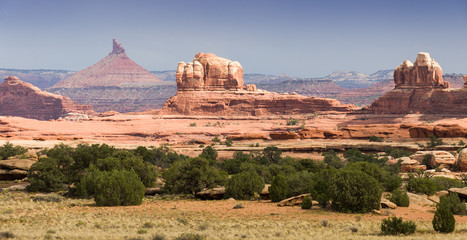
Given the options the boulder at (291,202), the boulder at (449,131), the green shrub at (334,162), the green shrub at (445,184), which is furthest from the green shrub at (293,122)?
the boulder at (291,202)

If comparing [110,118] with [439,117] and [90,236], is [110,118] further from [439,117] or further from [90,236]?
[90,236]

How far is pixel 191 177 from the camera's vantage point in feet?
107

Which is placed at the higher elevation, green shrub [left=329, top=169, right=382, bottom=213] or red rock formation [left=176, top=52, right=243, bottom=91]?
red rock formation [left=176, top=52, right=243, bottom=91]

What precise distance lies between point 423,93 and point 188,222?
8367 centimetres

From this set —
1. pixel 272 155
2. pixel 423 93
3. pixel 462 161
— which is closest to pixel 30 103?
pixel 423 93

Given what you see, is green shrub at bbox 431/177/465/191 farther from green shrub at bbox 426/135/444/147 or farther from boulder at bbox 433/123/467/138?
boulder at bbox 433/123/467/138

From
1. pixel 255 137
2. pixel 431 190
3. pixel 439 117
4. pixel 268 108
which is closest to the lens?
pixel 431 190

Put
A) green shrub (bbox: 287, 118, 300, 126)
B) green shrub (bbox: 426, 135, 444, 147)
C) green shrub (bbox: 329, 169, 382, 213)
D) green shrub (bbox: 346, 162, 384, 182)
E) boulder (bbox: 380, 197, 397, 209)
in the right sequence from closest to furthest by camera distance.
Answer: green shrub (bbox: 329, 169, 382, 213) < boulder (bbox: 380, 197, 397, 209) < green shrub (bbox: 346, 162, 384, 182) < green shrub (bbox: 426, 135, 444, 147) < green shrub (bbox: 287, 118, 300, 126)

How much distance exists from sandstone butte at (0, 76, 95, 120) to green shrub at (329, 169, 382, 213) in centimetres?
15081

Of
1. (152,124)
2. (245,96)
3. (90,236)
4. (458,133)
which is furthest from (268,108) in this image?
(90,236)

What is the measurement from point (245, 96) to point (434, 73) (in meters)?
37.3

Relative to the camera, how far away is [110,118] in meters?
101

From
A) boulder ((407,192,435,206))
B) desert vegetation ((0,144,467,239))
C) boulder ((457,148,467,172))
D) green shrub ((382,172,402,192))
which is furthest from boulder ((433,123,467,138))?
boulder ((407,192,435,206))

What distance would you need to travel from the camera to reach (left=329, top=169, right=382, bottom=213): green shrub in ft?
78.2
